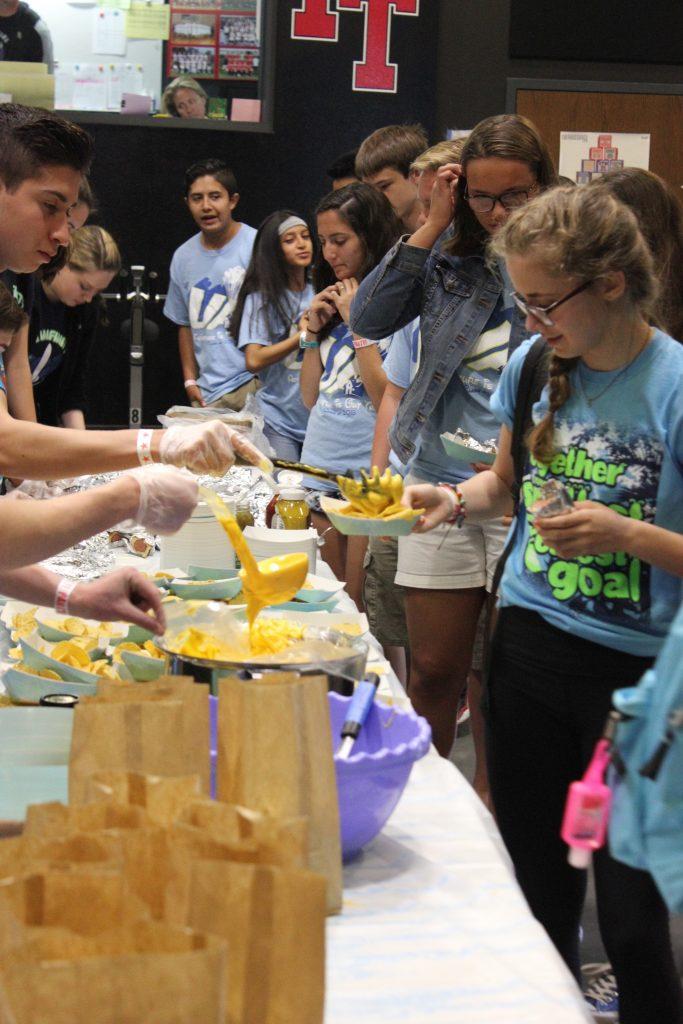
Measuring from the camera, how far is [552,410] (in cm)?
175

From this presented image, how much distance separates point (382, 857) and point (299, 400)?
3.08m

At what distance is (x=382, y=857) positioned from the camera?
135 cm

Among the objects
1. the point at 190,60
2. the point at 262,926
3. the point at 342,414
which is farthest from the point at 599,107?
the point at 262,926

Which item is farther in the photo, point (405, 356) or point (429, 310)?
point (405, 356)

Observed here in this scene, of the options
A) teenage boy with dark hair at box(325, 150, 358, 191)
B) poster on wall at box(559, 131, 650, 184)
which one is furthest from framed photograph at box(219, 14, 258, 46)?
poster on wall at box(559, 131, 650, 184)

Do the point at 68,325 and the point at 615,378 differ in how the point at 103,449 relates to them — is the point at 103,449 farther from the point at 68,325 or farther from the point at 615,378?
the point at 68,325

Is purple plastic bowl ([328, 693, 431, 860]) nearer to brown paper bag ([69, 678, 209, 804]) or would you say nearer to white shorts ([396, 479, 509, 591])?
brown paper bag ([69, 678, 209, 804])

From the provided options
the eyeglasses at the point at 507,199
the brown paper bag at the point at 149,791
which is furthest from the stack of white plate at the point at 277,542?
the brown paper bag at the point at 149,791

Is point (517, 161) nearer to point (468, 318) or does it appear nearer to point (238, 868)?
point (468, 318)

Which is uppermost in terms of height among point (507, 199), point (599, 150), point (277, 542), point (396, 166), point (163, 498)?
point (599, 150)

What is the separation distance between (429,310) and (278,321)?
1.94 meters

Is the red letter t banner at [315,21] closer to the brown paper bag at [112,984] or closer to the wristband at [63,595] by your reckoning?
the wristband at [63,595]

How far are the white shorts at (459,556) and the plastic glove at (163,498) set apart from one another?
890 millimetres

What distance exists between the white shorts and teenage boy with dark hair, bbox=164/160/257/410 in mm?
2708
